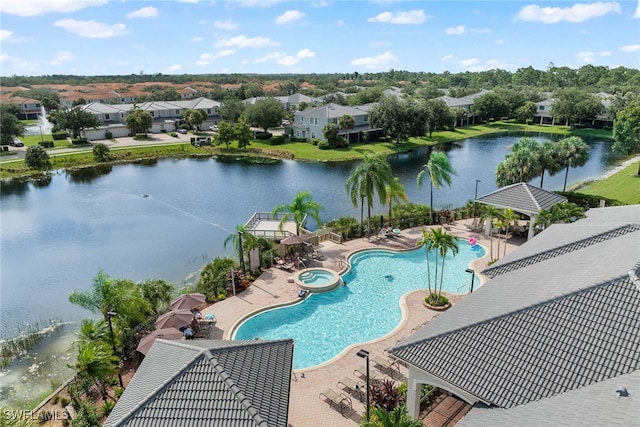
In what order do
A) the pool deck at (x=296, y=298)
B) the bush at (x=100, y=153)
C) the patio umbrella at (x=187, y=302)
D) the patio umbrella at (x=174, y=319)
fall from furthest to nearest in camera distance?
the bush at (x=100, y=153) → the patio umbrella at (x=187, y=302) → the patio umbrella at (x=174, y=319) → the pool deck at (x=296, y=298)

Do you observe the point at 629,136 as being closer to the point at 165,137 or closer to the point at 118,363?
the point at 118,363

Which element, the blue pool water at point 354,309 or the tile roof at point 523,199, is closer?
the blue pool water at point 354,309

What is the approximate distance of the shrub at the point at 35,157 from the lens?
202 feet

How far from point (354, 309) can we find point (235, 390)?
14.0 metres

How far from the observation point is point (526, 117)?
332ft

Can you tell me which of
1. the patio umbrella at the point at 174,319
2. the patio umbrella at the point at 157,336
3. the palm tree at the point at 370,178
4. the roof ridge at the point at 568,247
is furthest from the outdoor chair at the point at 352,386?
the palm tree at the point at 370,178

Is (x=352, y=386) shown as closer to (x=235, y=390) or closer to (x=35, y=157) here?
(x=235, y=390)

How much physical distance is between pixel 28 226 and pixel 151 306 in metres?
26.6

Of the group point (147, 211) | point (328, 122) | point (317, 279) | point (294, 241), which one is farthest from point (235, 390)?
point (328, 122)

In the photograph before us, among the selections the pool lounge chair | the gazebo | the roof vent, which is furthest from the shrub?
the roof vent

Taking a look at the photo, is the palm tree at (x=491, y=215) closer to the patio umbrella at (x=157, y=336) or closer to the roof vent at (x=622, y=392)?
the roof vent at (x=622, y=392)

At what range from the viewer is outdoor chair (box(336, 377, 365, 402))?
18.1 meters

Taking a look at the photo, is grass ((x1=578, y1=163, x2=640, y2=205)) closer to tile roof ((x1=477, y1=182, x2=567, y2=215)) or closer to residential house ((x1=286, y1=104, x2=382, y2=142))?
tile roof ((x1=477, y1=182, x2=567, y2=215))

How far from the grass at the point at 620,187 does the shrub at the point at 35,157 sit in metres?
67.9
